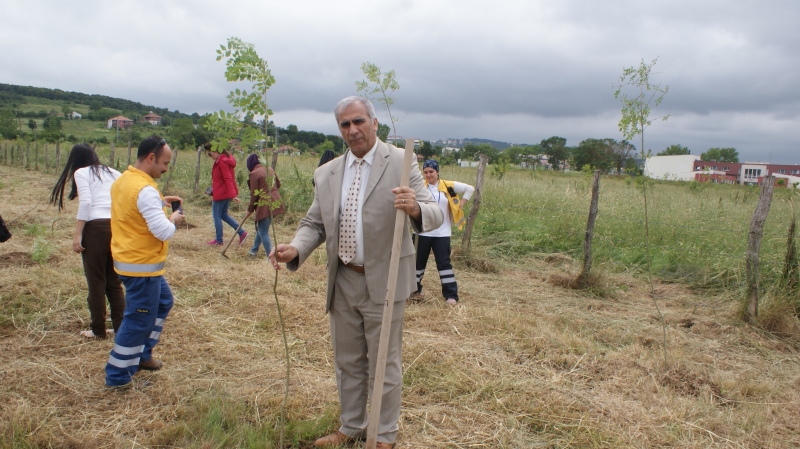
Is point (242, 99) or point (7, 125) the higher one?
point (7, 125)

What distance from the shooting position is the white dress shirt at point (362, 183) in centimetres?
229

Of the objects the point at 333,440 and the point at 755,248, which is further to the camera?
the point at 755,248

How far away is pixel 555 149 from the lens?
55.2 m

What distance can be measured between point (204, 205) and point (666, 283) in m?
9.71

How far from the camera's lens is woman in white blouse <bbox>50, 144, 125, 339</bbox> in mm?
3549

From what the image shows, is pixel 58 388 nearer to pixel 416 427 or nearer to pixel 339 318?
pixel 339 318

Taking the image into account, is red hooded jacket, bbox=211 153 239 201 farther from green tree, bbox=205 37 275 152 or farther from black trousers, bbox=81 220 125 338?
green tree, bbox=205 37 275 152

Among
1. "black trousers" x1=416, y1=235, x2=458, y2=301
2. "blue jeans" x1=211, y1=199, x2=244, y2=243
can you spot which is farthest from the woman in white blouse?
"blue jeans" x1=211, y1=199, x2=244, y2=243

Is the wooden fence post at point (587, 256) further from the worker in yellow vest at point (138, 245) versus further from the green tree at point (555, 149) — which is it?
the green tree at point (555, 149)

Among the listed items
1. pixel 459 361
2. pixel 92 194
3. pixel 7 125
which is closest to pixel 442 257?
pixel 459 361

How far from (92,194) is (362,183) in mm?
2411

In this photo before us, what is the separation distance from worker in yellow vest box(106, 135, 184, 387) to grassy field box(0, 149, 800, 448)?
0.29m

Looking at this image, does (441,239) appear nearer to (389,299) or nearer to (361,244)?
(361,244)

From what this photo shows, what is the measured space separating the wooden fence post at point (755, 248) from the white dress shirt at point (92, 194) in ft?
18.5
